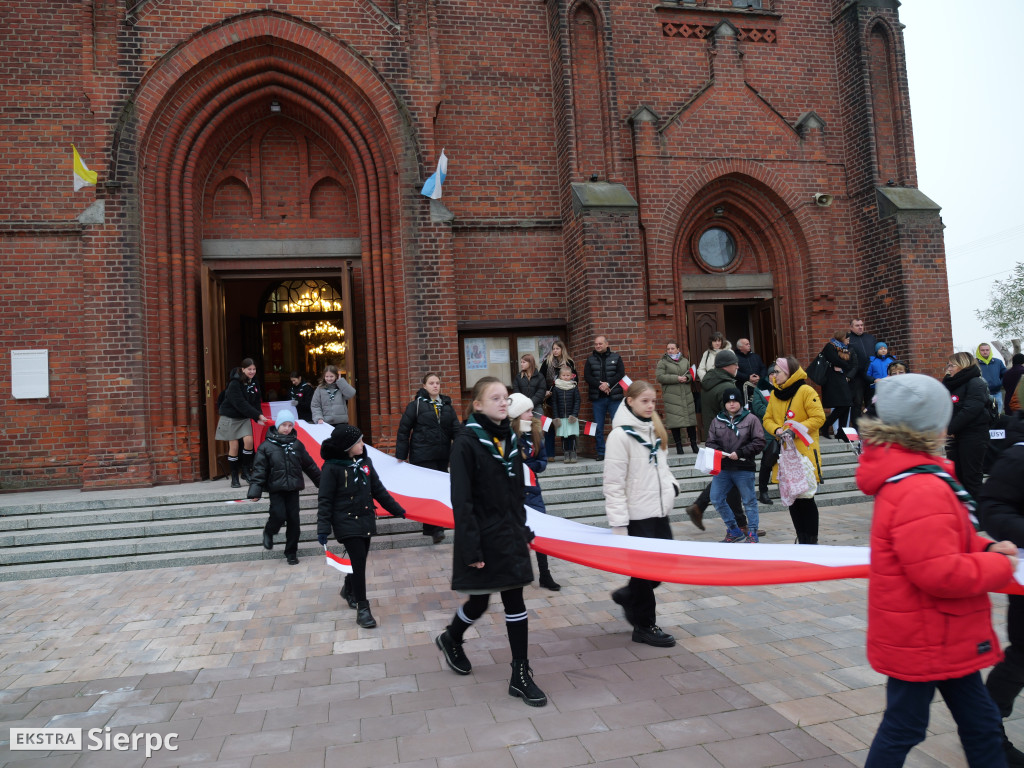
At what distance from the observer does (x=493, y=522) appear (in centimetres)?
396

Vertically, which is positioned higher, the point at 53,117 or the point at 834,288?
the point at 53,117

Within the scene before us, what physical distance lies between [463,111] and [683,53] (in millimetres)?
4606

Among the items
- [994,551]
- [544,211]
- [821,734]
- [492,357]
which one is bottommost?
[821,734]

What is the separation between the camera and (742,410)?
6977 millimetres

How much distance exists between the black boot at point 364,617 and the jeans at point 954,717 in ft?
12.3

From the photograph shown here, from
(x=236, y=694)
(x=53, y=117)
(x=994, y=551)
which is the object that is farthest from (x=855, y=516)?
(x=53, y=117)

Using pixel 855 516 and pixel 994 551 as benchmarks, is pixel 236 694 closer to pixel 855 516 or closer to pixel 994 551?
pixel 994 551

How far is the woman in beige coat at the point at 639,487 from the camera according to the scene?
4668 millimetres

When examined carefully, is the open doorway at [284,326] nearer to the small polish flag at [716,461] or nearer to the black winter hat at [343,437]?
the black winter hat at [343,437]

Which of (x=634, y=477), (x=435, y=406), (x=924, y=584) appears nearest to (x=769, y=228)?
(x=435, y=406)

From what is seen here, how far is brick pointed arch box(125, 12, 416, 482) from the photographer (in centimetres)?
1086

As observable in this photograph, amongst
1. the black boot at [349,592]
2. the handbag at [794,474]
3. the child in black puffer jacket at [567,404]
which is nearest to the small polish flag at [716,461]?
the handbag at [794,474]

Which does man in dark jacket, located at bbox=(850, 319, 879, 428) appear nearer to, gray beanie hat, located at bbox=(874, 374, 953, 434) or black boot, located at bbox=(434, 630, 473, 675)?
black boot, located at bbox=(434, 630, 473, 675)

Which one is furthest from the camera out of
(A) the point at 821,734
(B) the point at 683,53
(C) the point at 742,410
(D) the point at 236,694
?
(B) the point at 683,53
